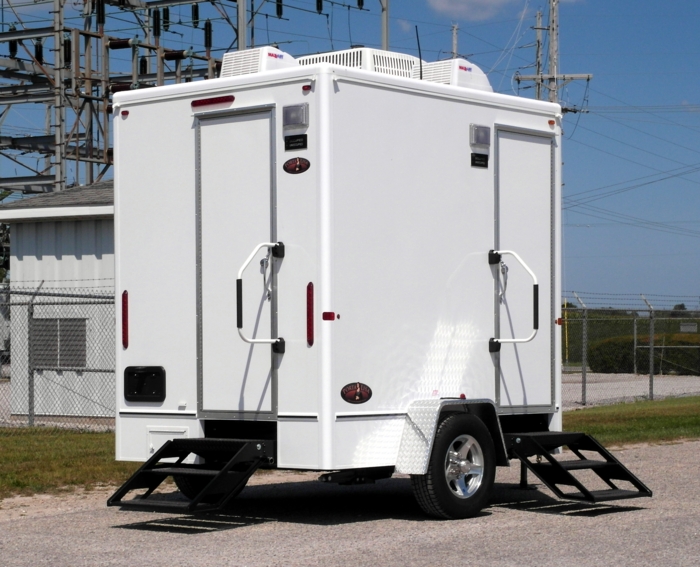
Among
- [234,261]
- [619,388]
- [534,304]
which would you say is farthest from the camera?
[619,388]

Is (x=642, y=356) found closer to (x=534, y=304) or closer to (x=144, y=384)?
(x=534, y=304)

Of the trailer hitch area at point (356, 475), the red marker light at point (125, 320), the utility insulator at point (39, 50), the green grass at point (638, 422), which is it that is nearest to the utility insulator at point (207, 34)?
the utility insulator at point (39, 50)

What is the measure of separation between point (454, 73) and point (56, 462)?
20.4 feet

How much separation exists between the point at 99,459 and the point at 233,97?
546 cm

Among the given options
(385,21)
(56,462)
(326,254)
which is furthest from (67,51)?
(326,254)

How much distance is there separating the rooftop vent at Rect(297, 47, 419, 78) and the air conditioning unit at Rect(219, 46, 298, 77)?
37 cm

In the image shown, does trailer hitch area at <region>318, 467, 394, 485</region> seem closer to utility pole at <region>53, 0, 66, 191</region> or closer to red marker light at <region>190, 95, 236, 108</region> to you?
red marker light at <region>190, 95, 236, 108</region>

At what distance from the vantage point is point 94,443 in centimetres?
1431

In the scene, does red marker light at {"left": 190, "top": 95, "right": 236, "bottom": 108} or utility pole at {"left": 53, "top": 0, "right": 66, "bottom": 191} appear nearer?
red marker light at {"left": 190, "top": 95, "right": 236, "bottom": 108}

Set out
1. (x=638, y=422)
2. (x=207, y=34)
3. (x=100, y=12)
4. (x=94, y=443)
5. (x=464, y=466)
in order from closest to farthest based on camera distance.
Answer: (x=464, y=466) → (x=94, y=443) → (x=638, y=422) → (x=100, y=12) → (x=207, y=34)

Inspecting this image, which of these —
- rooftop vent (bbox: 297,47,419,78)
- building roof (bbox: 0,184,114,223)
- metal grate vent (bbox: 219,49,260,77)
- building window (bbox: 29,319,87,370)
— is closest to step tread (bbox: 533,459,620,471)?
rooftop vent (bbox: 297,47,419,78)

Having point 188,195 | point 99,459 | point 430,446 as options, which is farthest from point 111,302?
point 430,446

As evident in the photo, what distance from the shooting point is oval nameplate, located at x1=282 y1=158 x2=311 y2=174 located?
8.51 metres

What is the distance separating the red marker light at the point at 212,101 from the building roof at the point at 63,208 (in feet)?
29.7
